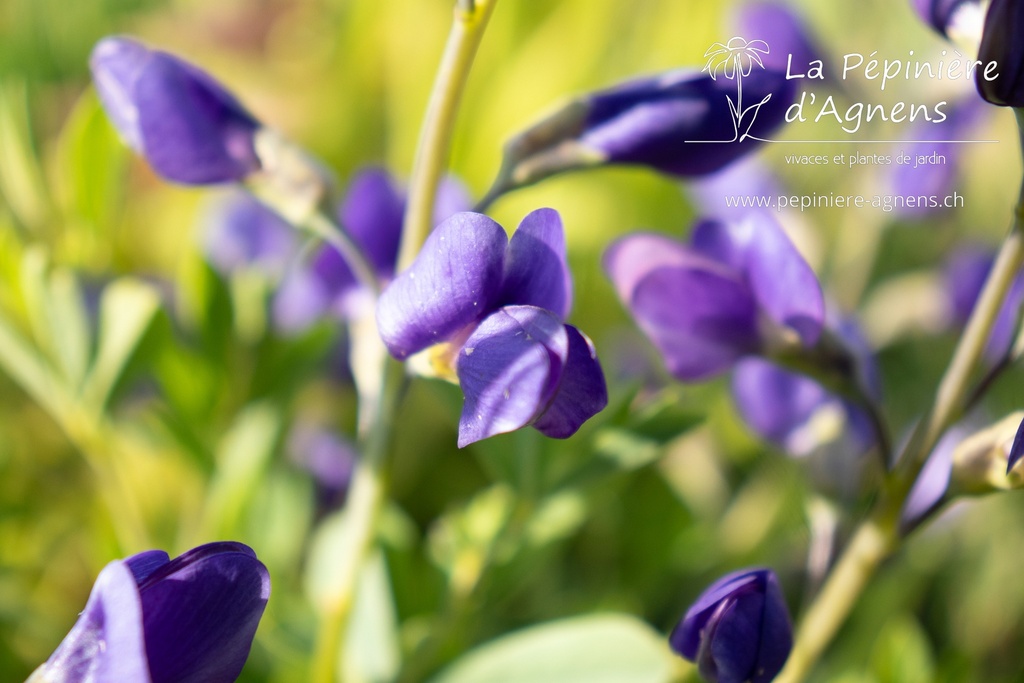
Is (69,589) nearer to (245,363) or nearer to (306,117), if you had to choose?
(245,363)

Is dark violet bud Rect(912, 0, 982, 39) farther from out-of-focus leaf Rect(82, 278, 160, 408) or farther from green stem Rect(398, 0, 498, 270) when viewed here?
out-of-focus leaf Rect(82, 278, 160, 408)

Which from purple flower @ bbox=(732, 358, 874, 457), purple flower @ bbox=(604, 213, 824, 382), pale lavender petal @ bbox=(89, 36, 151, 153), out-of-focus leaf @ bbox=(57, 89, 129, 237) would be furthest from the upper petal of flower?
out-of-focus leaf @ bbox=(57, 89, 129, 237)

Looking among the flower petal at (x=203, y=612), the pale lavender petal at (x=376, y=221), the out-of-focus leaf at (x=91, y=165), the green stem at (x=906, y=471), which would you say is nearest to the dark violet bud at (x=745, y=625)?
the green stem at (x=906, y=471)

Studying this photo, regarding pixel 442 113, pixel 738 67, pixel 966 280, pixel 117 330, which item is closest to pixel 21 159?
pixel 117 330

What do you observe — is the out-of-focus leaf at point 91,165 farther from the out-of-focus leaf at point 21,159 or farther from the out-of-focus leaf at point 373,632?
the out-of-focus leaf at point 373,632

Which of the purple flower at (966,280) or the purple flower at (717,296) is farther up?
the purple flower at (717,296)

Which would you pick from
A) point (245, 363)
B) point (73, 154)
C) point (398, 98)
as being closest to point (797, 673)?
point (245, 363)
